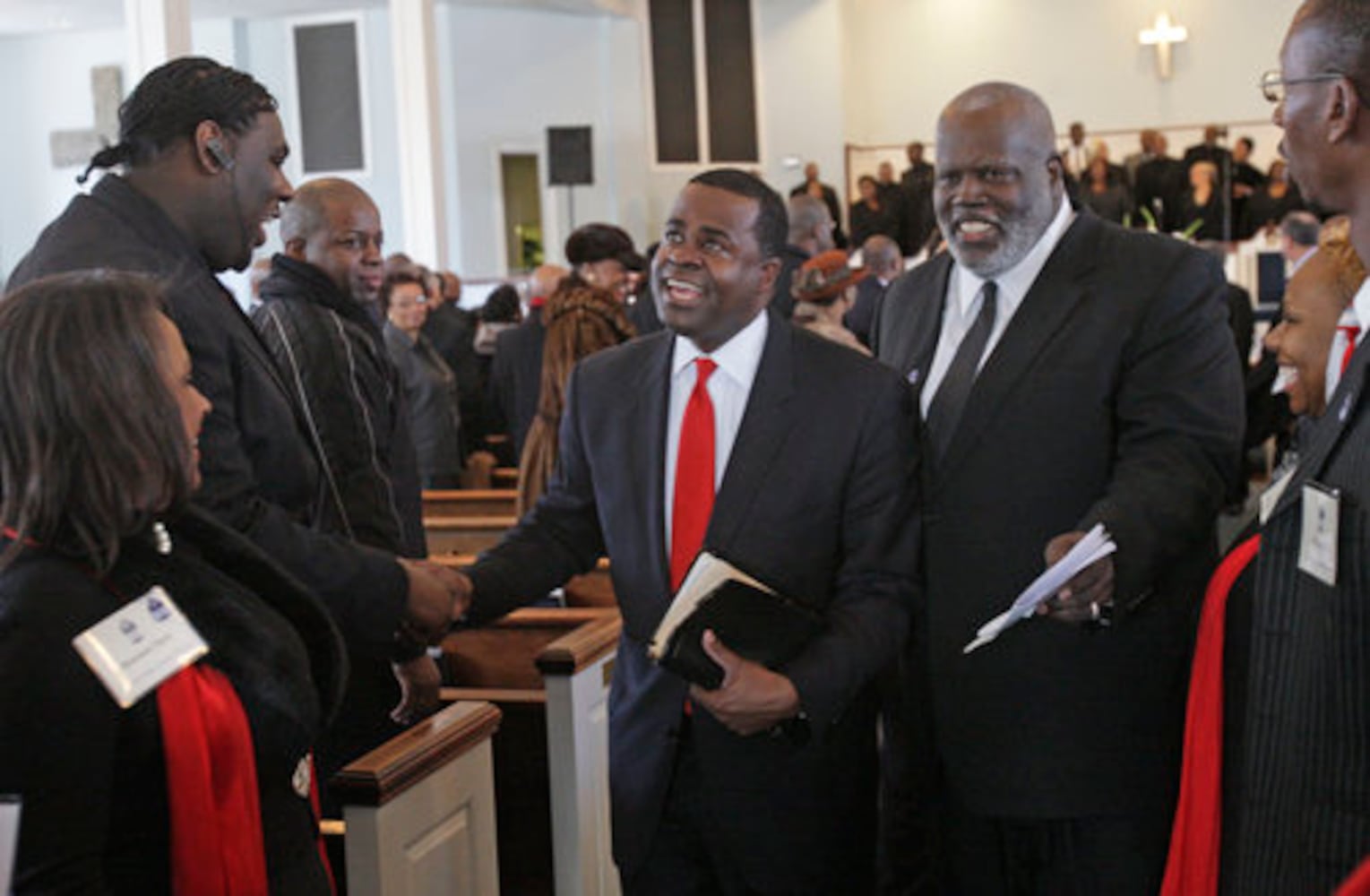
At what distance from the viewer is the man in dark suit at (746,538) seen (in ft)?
8.02

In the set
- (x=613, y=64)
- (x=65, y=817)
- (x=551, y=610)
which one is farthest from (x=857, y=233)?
(x=65, y=817)

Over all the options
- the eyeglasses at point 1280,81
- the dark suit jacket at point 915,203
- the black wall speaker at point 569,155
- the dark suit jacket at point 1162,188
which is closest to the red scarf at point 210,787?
the eyeglasses at point 1280,81

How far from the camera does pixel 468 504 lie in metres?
6.27

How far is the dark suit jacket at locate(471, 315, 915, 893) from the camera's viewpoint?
2.44 meters

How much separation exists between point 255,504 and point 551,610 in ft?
5.50

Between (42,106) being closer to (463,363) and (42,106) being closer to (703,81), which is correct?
(703,81)

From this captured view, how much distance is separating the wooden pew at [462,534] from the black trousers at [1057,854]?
3038mm

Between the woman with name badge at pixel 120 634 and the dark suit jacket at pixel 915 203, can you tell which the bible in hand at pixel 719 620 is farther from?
the dark suit jacket at pixel 915 203

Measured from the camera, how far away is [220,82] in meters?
2.63

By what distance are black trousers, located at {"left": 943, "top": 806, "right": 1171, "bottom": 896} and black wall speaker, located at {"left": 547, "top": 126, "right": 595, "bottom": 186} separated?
15.3 meters

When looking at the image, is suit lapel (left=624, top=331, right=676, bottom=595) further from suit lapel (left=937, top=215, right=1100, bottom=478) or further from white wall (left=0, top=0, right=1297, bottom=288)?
white wall (left=0, top=0, right=1297, bottom=288)

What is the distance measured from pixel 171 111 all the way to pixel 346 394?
0.86m

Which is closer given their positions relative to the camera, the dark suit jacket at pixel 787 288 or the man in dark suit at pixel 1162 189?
the dark suit jacket at pixel 787 288

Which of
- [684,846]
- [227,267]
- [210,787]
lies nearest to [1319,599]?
[684,846]
